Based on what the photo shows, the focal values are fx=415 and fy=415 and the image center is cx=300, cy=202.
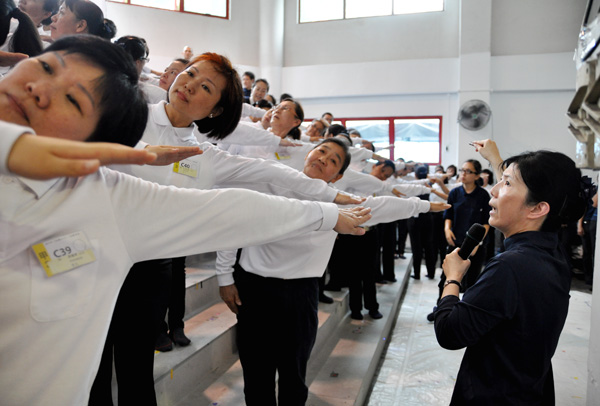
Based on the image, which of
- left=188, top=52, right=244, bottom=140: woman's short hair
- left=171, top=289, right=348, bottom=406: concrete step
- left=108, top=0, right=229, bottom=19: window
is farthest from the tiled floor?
left=108, top=0, right=229, bottom=19: window

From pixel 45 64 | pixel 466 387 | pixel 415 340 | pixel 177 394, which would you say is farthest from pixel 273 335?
pixel 415 340

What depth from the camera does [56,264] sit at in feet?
2.53

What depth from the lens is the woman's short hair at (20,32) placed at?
61.6 inches

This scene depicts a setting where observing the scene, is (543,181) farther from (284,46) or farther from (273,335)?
(284,46)

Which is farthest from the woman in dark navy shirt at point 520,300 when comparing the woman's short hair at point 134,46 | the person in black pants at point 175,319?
the woman's short hair at point 134,46

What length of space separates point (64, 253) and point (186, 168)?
2.99ft

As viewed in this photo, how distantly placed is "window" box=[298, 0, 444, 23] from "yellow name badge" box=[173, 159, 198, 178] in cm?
913

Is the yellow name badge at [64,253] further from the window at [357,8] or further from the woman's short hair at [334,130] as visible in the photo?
the window at [357,8]

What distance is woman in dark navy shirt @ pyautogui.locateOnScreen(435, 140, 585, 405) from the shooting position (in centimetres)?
119

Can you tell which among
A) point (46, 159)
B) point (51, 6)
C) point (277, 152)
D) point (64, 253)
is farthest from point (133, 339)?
point (277, 152)

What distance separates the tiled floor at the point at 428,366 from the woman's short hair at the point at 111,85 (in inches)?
100

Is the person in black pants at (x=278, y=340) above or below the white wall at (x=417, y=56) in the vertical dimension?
below

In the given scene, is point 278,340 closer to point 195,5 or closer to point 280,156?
point 280,156

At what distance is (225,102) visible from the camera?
175 centimetres
